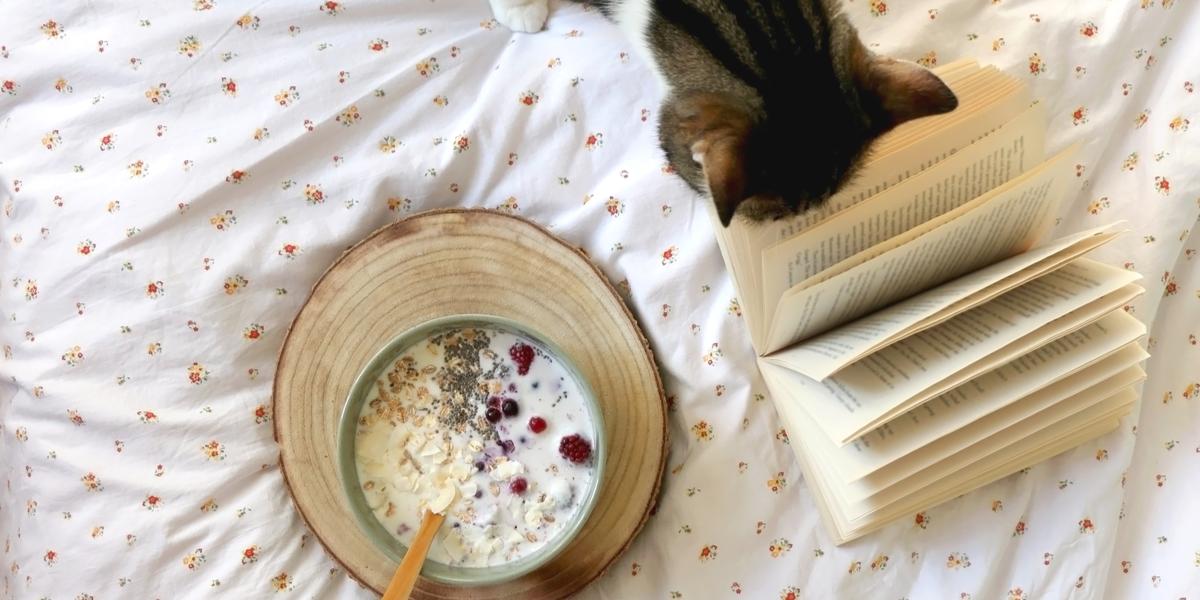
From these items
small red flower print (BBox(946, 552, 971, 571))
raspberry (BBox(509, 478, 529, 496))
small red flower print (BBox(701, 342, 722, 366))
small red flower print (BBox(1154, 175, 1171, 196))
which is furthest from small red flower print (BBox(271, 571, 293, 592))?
small red flower print (BBox(1154, 175, 1171, 196))

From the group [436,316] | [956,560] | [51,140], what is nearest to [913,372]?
[956,560]

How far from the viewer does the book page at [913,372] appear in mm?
774

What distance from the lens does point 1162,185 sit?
3.05 feet

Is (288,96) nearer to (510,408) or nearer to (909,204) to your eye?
(510,408)

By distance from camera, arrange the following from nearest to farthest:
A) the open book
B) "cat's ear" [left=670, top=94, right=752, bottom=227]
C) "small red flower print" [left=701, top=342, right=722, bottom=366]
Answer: "cat's ear" [left=670, top=94, right=752, bottom=227], the open book, "small red flower print" [left=701, top=342, right=722, bottom=366]

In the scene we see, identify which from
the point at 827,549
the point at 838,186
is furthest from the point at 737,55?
the point at 827,549

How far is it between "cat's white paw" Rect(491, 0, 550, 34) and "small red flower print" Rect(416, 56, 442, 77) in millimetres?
93

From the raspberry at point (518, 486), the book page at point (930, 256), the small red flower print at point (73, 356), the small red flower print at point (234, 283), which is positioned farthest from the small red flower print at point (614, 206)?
the small red flower print at point (73, 356)

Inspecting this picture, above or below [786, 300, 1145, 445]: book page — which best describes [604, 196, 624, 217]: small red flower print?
above

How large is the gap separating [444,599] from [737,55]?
2.19 feet

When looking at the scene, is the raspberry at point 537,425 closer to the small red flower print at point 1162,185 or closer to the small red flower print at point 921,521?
the small red flower print at point 921,521

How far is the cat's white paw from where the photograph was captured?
0.96 metres

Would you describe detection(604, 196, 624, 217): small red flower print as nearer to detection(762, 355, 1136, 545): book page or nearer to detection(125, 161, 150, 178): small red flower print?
detection(762, 355, 1136, 545): book page

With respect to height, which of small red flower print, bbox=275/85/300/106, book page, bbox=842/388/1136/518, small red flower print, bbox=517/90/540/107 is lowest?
book page, bbox=842/388/1136/518
